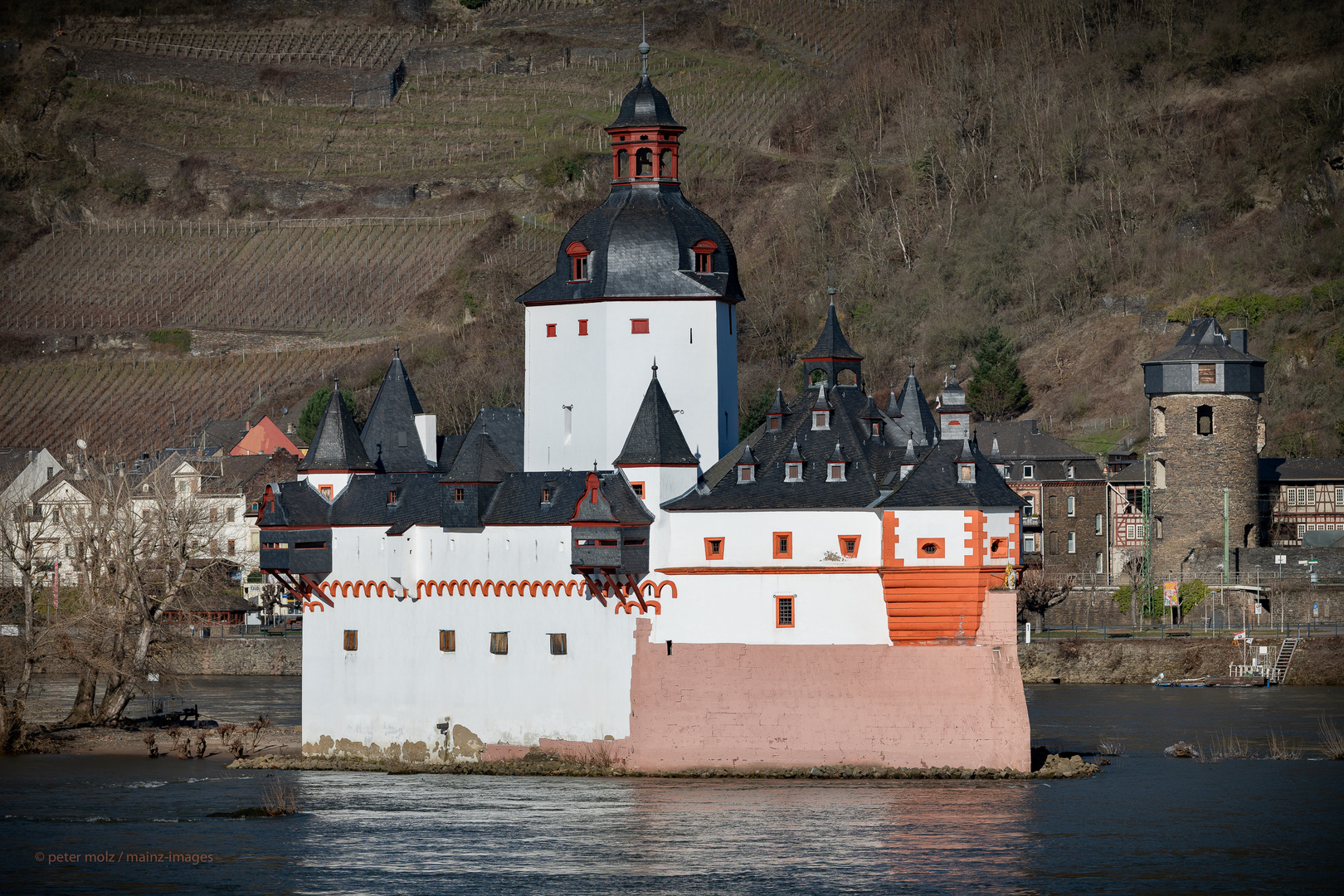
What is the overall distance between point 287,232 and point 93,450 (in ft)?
99.9

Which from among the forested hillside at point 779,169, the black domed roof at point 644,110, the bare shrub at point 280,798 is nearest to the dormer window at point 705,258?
the black domed roof at point 644,110

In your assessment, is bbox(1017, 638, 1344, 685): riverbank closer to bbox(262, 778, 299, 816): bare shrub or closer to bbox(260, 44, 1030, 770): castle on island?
bbox(260, 44, 1030, 770): castle on island

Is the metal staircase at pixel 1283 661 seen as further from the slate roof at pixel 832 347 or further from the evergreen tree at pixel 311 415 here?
the evergreen tree at pixel 311 415

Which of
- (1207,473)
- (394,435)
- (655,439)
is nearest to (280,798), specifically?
(655,439)

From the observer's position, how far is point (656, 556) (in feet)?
153

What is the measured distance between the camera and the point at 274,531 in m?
50.2

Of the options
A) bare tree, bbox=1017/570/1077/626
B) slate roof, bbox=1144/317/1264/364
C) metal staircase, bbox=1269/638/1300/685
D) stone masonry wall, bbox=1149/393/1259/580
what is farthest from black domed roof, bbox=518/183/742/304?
stone masonry wall, bbox=1149/393/1259/580

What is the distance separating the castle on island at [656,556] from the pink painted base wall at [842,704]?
1.8 inches

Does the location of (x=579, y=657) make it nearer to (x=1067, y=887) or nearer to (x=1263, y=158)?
(x=1067, y=887)

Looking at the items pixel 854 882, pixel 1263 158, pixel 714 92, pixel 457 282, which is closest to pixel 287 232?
pixel 457 282

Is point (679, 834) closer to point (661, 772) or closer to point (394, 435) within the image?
point (661, 772)

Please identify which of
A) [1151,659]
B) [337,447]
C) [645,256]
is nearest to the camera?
[645,256]

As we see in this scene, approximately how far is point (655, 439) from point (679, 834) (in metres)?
9.42

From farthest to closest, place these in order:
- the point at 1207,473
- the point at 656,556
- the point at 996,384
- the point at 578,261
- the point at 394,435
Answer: the point at 996,384
the point at 1207,473
the point at 394,435
the point at 578,261
the point at 656,556
